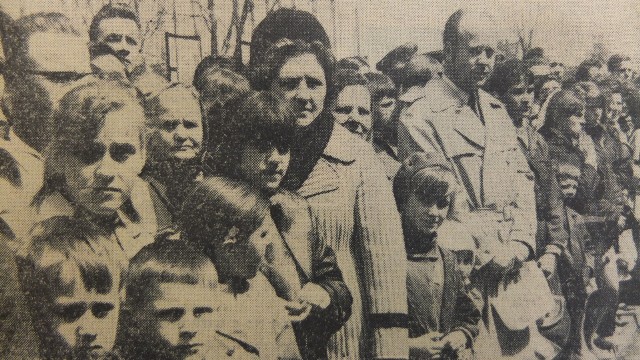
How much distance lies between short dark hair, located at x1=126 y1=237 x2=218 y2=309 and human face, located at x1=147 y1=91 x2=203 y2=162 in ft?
0.46

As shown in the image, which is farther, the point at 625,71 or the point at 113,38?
the point at 625,71

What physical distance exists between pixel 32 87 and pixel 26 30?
0.31ft

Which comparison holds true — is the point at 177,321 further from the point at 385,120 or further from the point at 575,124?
the point at 575,124

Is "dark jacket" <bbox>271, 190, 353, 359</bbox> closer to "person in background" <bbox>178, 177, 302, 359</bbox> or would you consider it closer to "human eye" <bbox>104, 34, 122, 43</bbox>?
"person in background" <bbox>178, 177, 302, 359</bbox>

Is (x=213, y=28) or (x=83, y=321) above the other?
(x=213, y=28)

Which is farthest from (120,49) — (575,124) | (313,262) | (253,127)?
(575,124)

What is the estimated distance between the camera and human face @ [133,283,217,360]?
84 centimetres

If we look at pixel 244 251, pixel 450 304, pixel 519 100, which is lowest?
pixel 450 304

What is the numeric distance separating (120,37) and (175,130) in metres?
0.18

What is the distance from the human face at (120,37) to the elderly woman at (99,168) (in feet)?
0.20

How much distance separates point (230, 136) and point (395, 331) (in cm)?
43

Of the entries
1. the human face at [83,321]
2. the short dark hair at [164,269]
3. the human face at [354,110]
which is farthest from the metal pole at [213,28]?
the human face at [83,321]

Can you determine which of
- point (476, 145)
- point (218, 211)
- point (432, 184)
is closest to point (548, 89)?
point (476, 145)

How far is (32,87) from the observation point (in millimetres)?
843
